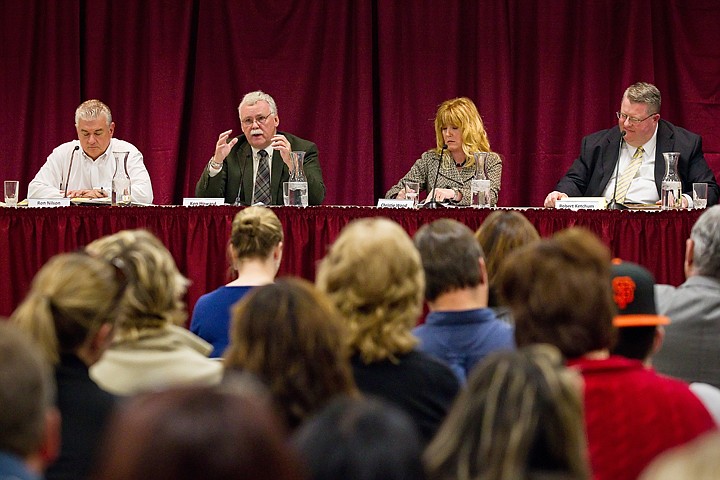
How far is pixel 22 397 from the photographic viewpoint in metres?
1.23

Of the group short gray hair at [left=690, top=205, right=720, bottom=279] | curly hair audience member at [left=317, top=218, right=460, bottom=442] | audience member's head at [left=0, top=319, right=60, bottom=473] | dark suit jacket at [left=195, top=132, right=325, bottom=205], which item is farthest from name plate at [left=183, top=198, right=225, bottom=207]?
audience member's head at [left=0, top=319, right=60, bottom=473]

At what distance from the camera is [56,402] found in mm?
1817

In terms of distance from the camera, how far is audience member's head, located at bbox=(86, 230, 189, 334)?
85.7 inches

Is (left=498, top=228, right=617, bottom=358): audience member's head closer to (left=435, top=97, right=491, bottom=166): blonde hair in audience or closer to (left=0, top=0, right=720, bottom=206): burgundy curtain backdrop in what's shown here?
(left=435, top=97, right=491, bottom=166): blonde hair in audience

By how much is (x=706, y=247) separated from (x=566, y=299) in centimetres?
107

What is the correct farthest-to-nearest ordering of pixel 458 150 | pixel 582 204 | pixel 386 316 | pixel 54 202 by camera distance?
pixel 458 150 → pixel 582 204 → pixel 54 202 → pixel 386 316

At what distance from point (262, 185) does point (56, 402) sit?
3.50 metres

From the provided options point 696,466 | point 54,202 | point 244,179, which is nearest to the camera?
point 696,466

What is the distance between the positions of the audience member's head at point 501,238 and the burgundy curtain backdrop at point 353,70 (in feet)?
12.8

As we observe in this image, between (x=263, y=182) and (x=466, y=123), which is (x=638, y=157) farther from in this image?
(x=263, y=182)

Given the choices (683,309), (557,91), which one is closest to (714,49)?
(557,91)

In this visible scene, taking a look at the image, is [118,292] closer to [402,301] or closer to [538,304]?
[402,301]

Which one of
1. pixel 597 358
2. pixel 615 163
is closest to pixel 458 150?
pixel 615 163

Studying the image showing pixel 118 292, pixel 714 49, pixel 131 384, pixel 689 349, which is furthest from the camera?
pixel 714 49
